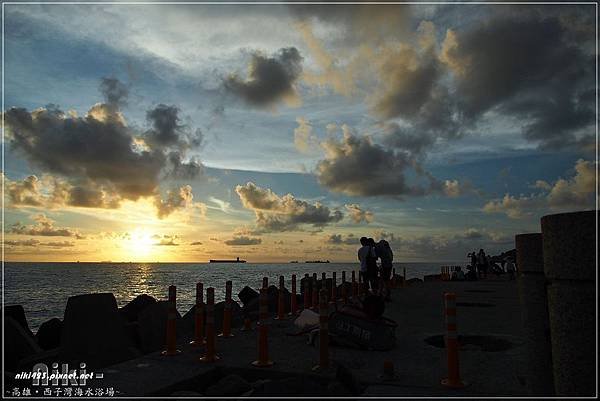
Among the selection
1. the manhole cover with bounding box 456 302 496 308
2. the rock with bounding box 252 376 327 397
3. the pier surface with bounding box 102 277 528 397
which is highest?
the rock with bounding box 252 376 327 397

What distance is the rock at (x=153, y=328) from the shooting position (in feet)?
37.6

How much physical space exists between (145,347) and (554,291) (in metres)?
9.93

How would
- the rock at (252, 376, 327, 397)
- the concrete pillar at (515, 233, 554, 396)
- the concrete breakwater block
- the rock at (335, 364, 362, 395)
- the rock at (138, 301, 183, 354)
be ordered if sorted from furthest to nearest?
the rock at (138, 301, 183, 354)
the concrete breakwater block
the rock at (335, 364, 362, 395)
the concrete pillar at (515, 233, 554, 396)
the rock at (252, 376, 327, 397)

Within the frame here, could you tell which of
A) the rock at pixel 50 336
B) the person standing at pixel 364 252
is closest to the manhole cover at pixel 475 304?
the person standing at pixel 364 252

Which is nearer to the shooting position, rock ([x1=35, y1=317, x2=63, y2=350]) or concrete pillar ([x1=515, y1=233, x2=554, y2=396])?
concrete pillar ([x1=515, y1=233, x2=554, y2=396])

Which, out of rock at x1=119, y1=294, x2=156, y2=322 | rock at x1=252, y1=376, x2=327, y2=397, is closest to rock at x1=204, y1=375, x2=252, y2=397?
rock at x1=252, y1=376, x2=327, y2=397

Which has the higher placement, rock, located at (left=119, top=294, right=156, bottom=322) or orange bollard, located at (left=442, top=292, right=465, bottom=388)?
orange bollard, located at (left=442, top=292, right=465, bottom=388)

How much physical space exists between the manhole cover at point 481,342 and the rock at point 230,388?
194 inches

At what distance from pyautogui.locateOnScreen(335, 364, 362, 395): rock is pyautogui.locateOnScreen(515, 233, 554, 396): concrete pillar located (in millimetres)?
2182

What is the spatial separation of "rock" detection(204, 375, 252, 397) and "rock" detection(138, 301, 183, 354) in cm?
565

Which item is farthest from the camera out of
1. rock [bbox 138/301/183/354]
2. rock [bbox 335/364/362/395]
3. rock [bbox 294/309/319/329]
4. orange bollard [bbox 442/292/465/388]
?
rock [bbox 138/301/183/354]

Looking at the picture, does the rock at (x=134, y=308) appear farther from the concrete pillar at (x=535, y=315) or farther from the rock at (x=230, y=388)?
the concrete pillar at (x=535, y=315)

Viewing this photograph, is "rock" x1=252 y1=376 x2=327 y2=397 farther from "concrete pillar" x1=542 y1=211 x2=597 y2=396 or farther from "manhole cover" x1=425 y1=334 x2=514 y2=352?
"manhole cover" x1=425 y1=334 x2=514 y2=352

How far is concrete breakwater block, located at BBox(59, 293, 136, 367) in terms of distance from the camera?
8617 millimetres
